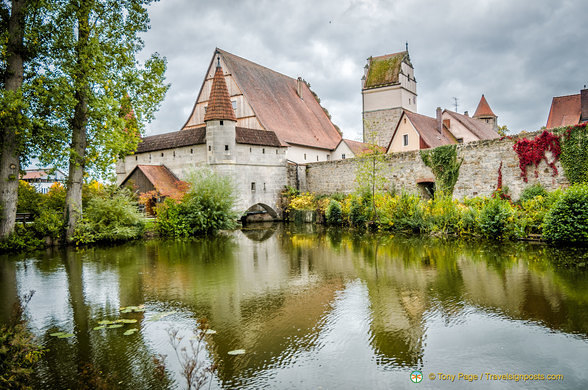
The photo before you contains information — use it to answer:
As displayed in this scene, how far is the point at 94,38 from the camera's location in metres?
12.6

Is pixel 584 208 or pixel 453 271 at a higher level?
pixel 584 208

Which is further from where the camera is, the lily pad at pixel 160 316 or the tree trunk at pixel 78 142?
the tree trunk at pixel 78 142

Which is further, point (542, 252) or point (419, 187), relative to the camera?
point (419, 187)

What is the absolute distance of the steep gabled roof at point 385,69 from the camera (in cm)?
3453

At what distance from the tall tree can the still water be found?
4.30 meters

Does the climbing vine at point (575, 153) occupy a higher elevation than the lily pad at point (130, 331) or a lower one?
higher

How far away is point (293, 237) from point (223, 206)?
11.4 ft

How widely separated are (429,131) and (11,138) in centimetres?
2143

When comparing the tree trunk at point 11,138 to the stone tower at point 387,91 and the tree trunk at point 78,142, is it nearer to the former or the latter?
the tree trunk at point 78,142

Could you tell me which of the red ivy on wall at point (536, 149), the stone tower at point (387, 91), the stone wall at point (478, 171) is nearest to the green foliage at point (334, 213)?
the stone wall at point (478, 171)

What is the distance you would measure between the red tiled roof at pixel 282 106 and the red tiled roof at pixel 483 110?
2144cm

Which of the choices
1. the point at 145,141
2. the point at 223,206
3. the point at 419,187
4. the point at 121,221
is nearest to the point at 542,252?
the point at 419,187

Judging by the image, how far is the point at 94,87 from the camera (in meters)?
13.6

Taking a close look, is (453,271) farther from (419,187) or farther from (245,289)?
(419,187)
